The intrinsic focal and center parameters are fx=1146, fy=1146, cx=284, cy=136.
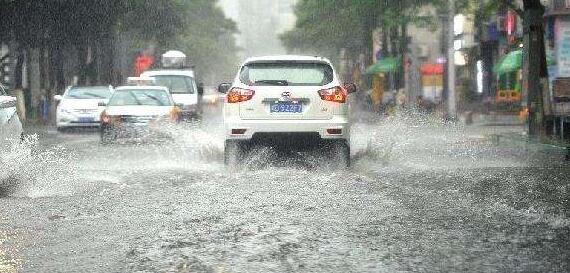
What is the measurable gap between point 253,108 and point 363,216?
5.38 m

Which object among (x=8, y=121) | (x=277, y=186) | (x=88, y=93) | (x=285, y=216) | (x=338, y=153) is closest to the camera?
(x=285, y=216)

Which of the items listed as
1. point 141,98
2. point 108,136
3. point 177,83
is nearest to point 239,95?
point 108,136

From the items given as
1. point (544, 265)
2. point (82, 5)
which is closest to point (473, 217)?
point (544, 265)

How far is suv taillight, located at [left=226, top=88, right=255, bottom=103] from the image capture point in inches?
587

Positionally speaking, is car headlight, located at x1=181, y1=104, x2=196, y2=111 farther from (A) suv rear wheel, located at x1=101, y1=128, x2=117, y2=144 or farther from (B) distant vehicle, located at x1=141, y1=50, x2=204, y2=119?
(A) suv rear wheel, located at x1=101, y1=128, x2=117, y2=144

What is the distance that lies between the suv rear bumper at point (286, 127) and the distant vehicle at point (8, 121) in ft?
8.97

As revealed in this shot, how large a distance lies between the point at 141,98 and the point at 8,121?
12.4 m

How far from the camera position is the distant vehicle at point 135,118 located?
25062mm

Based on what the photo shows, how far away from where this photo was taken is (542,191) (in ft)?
39.4

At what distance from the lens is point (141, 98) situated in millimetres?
26562

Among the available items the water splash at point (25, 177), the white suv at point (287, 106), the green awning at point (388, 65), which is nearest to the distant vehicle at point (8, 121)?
the water splash at point (25, 177)

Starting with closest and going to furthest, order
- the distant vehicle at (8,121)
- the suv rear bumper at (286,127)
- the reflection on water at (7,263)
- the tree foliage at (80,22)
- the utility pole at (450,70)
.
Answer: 1. the reflection on water at (7,263)
2. the distant vehicle at (8,121)
3. the suv rear bumper at (286,127)
4. the utility pole at (450,70)
5. the tree foliage at (80,22)

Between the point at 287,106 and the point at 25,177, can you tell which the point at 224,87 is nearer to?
the point at 287,106

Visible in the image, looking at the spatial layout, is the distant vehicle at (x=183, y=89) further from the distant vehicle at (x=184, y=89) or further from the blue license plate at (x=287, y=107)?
the blue license plate at (x=287, y=107)
